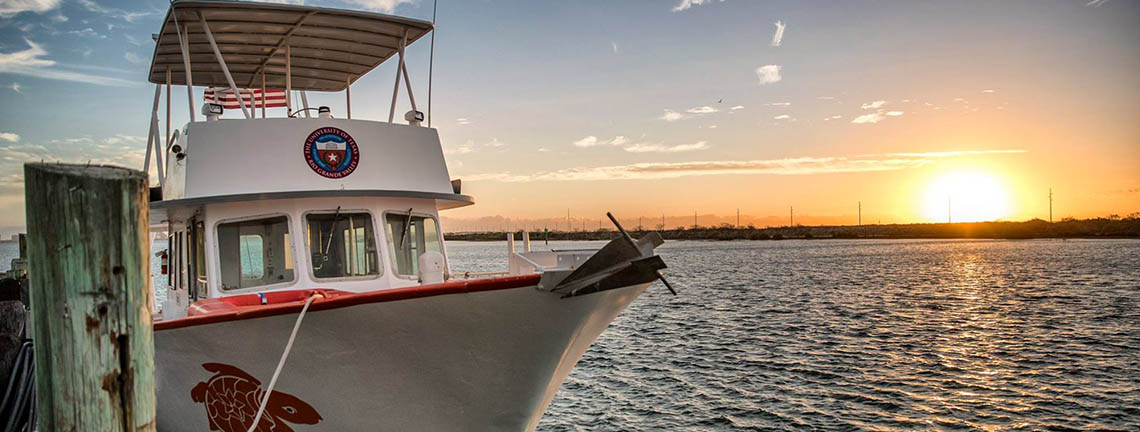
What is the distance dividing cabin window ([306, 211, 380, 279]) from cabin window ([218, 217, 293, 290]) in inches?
11.9

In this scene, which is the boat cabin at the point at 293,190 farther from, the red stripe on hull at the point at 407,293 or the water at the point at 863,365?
the water at the point at 863,365

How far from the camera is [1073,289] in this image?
3831cm

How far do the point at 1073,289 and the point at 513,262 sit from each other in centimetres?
3848

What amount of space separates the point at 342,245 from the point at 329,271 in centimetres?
34

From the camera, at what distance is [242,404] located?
7.52 meters

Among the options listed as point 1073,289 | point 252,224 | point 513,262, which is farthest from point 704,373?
point 1073,289

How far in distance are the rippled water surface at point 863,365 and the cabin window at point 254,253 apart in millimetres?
5806

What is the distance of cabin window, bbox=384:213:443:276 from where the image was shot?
9.40m

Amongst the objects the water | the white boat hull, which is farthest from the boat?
the water

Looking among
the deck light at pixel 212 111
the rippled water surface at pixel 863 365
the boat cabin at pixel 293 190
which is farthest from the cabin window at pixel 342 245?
the rippled water surface at pixel 863 365

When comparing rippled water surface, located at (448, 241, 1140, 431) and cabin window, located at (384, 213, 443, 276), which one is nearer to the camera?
cabin window, located at (384, 213, 443, 276)

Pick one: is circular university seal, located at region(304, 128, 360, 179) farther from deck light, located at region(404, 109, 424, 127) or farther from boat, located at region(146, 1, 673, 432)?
deck light, located at region(404, 109, 424, 127)

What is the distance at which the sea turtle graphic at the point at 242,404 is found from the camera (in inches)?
289

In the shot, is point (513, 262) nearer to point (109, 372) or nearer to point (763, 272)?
point (109, 372)
